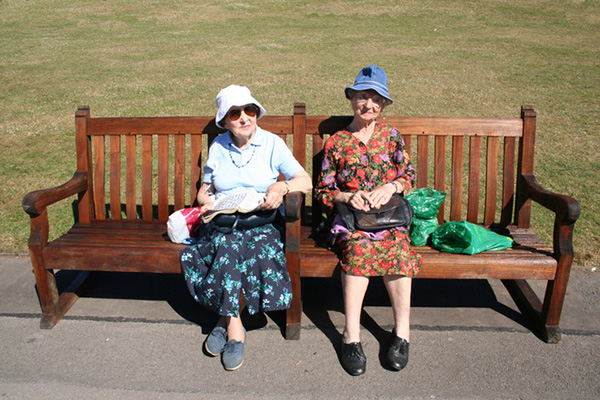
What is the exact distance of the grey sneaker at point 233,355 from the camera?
3234 mm

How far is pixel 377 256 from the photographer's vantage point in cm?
325

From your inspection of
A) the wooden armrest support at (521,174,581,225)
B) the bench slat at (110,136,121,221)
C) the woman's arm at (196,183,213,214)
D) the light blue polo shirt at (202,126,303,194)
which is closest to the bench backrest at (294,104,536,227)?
the wooden armrest support at (521,174,581,225)

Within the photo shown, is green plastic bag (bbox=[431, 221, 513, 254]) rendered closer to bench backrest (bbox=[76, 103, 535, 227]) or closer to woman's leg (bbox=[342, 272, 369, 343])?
bench backrest (bbox=[76, 103, 535, 227])

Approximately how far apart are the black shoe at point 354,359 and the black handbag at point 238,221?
932mm

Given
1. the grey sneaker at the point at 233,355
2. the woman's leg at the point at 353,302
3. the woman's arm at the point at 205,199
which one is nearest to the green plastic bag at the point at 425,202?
the woman's leg at the point at 353,302

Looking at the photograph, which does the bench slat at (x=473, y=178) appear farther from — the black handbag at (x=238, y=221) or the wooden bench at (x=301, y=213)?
the black handbag at (x=238, y=221)

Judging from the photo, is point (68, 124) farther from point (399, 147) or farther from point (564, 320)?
point (564, 320)

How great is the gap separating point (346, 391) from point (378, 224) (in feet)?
3.25

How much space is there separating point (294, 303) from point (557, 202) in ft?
5.71

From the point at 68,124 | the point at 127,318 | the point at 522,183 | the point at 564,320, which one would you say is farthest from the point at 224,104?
the point at 68,124

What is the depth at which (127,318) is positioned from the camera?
378 centimetres

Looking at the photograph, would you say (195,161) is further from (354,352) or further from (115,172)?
(354,352)

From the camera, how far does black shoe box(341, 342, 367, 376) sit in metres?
3.18

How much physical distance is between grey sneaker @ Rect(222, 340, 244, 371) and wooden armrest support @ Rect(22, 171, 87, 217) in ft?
4.96
